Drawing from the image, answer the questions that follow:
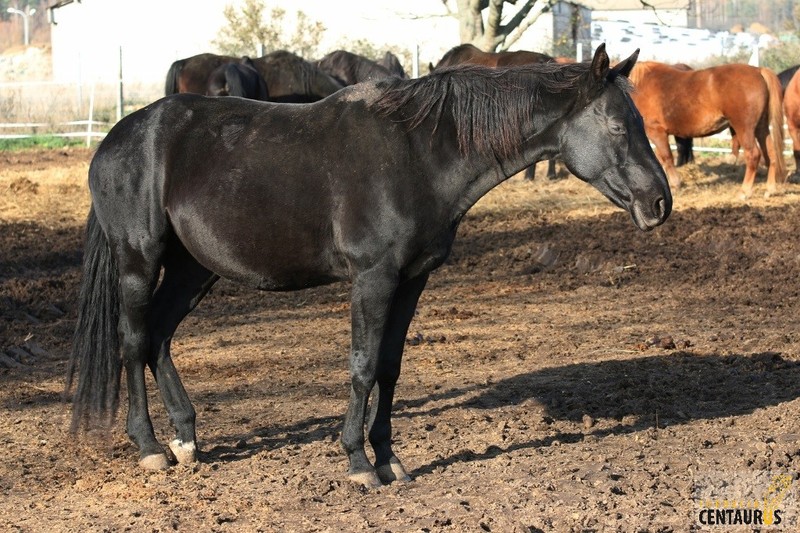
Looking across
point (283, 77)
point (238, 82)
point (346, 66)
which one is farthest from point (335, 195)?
point (346, 66)

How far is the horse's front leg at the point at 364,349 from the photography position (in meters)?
4.50

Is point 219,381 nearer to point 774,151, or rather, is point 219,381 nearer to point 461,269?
point 461,269

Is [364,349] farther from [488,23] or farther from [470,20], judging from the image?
[470,20]

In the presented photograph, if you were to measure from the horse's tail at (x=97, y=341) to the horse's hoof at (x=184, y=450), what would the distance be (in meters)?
0.36

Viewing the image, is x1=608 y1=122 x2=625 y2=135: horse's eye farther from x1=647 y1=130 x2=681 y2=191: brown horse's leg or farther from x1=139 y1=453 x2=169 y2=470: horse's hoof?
x1=647 y1=130 x2=681 y2=191: brown horse's leg

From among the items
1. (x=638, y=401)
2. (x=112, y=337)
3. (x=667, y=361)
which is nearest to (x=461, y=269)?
(x=667, y=361)

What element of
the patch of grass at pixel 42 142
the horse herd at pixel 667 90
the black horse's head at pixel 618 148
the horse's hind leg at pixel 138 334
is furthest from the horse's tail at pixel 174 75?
the black horse's head at pixel 618 148

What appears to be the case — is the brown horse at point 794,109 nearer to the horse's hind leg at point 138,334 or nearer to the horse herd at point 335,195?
the horse herd at point 335,195

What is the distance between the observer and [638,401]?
6.01 metres

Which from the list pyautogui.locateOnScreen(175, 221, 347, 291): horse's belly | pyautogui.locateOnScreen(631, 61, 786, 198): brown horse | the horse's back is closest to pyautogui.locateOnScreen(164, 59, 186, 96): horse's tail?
pyautogui.locateOnScreen(631, 61, 786, 198): brown horse

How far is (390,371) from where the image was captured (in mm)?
4816

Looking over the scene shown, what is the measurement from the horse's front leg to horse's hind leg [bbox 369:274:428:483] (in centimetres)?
10

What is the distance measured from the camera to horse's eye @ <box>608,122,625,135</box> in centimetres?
448

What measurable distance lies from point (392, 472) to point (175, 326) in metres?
1.38
